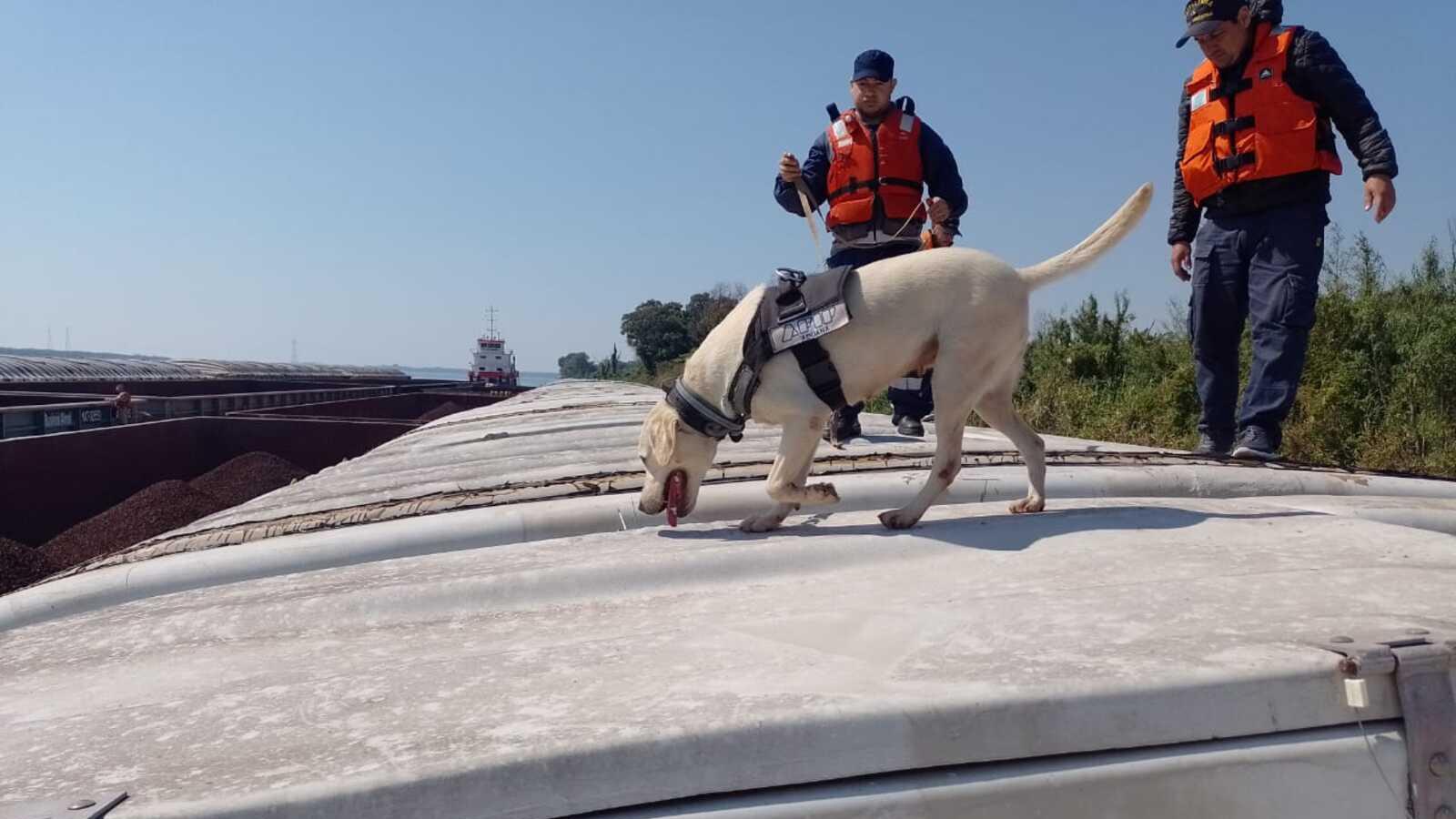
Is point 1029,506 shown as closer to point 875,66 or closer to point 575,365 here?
point 875,66

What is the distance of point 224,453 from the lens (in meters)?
7.26

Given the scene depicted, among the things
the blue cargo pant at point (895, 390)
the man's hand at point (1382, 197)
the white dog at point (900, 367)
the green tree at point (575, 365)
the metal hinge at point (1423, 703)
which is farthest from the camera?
the green tree at point (575, 365)

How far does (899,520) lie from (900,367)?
49 centimetres

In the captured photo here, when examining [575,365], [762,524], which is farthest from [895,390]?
[575,365]

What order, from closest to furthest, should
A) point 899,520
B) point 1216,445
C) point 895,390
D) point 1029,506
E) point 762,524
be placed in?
point 899,520
point 762,524
point 1029,506
point 1216,445
point 895,390

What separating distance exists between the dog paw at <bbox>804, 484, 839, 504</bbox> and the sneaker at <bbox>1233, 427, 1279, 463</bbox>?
1.72 m

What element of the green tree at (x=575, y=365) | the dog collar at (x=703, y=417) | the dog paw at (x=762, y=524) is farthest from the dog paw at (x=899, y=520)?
the green tree at (x=575, y=365)

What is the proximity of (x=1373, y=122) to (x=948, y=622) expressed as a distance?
285 centimetres

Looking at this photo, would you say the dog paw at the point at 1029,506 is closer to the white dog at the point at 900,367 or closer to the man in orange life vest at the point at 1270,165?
the white dog at the point at 900,367

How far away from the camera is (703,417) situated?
285cm

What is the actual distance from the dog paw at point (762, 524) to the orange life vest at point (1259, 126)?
7.42 feet

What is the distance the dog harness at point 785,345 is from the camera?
9.02ft

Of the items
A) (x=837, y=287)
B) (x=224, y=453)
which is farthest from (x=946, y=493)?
(x=224, y=453)

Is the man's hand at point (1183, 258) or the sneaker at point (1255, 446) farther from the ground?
the man's hand at point (1183, 258)
